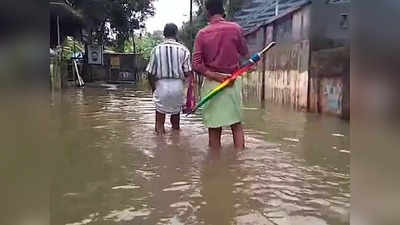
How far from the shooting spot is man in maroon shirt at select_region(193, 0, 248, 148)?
4.98 m

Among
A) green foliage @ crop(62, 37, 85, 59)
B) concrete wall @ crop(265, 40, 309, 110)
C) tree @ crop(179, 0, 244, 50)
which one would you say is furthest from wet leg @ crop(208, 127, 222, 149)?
green foliage @ crop(62, 37, 85, 59)

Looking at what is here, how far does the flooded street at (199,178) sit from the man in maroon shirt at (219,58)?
411 millimetres

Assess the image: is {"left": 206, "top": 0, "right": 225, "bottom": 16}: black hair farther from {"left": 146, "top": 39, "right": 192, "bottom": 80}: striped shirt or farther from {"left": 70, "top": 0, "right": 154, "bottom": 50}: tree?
{"left": 70, "top": 0, "right": 154, "bottom": 50}: tree

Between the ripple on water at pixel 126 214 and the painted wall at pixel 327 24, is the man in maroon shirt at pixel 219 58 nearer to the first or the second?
the ripple on water at pixel 126 214

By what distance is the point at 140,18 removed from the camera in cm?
2897

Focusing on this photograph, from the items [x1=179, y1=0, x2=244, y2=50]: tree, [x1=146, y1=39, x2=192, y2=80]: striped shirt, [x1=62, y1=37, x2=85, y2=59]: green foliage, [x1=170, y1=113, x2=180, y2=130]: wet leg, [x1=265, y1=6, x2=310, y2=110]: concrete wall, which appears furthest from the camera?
[x1=62, y1=37, x2=85, y2=59]: green foliage

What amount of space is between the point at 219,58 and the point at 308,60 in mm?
5342

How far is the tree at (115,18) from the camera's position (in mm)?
23000

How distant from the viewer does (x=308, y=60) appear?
992 centimetres

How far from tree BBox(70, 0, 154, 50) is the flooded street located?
16.8 m

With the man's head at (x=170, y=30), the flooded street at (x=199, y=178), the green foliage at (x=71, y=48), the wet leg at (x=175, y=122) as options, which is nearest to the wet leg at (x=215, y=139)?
the flooded street at (x=199, y=178)
